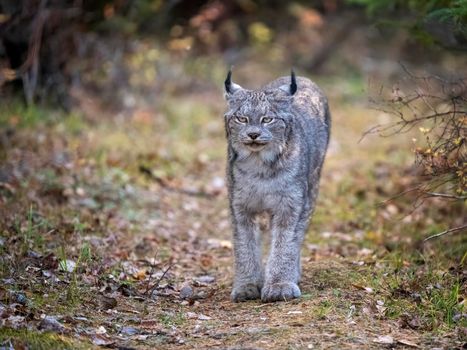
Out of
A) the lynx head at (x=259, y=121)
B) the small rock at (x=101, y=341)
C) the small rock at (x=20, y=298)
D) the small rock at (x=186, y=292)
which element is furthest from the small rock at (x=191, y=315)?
the lynx head at (x=259, y=121)

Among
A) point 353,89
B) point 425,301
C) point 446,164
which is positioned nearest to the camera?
point 425,301

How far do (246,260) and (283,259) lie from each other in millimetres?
338

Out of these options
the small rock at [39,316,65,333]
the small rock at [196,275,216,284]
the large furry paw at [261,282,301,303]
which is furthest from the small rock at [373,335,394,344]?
the small rock at [196,275,216,284]

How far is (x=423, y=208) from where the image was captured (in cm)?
922

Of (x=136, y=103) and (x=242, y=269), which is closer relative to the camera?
(x=242, y=269)

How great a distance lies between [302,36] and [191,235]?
1005 cm

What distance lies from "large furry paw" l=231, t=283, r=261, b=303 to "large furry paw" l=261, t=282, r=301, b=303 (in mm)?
160

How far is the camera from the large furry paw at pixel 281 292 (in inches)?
246

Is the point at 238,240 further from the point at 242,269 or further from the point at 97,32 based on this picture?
the point at 97,32

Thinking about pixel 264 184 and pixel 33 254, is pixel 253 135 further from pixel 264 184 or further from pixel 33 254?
pixel 33 254

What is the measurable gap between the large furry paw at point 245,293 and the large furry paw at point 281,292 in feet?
0.53

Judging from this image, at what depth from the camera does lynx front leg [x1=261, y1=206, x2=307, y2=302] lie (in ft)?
20.6

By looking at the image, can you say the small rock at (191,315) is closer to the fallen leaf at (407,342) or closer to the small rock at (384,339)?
the small rock at (384,339)

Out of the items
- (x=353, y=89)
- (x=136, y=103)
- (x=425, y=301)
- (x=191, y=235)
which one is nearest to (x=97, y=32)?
(x=136, y=103)
